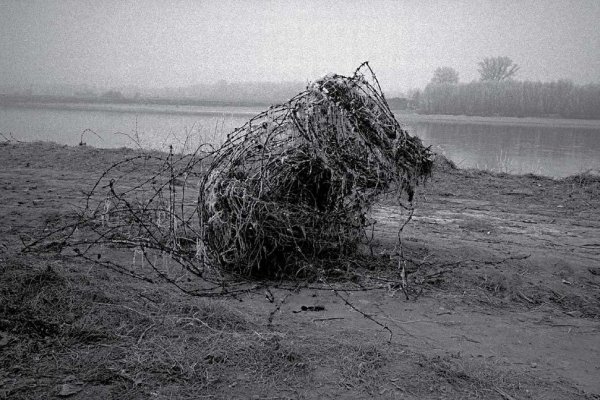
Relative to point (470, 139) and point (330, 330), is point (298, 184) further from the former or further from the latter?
point (470, 139)

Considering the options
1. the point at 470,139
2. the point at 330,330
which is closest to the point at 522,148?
the point at 470,139

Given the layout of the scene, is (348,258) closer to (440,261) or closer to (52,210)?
(440,261)

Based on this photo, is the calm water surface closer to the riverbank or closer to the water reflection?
the water reflection

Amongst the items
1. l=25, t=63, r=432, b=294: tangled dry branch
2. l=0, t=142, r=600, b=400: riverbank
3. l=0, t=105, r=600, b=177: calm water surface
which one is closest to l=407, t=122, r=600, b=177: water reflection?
l=0, t=105, r=600, b=177: calm water surface

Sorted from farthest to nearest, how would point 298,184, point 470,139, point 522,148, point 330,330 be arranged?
point 470,139
point 522,148
point 298,184
point 330,330

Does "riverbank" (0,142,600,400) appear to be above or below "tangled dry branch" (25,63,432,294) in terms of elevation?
below

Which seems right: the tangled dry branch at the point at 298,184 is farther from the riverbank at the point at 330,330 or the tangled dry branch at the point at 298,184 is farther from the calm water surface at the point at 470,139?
the calm water surface at the point at 470,139

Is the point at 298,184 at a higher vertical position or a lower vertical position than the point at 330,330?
higher

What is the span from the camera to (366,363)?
10.1ft

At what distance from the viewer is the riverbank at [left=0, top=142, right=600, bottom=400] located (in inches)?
112

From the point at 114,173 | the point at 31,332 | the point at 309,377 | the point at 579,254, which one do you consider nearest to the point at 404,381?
the point at 309,377

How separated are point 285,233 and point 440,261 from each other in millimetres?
1776

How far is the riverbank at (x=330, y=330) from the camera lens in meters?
2.84

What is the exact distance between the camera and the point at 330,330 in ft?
11.9
